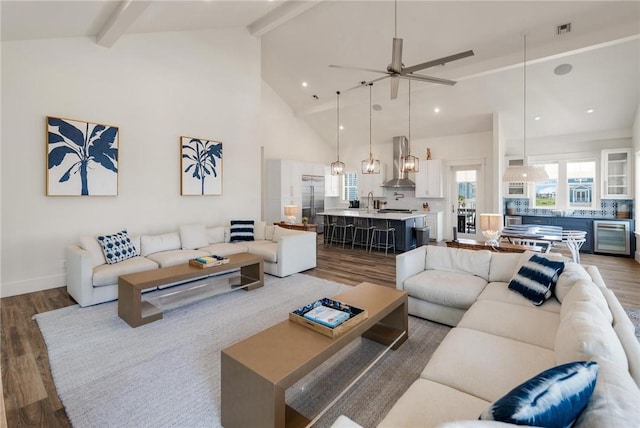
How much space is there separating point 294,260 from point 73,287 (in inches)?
114

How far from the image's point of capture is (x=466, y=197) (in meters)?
8.60

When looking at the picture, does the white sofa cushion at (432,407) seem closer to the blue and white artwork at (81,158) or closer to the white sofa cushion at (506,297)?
the white sofa cushion at (506,297)

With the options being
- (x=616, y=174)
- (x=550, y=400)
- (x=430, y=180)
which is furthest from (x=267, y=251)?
(x=616, y=174)

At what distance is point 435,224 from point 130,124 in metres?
7.36

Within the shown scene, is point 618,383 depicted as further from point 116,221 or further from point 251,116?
point 251,116

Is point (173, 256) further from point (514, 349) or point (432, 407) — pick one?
point (514, 349)

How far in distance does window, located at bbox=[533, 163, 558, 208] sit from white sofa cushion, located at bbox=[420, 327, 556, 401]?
7.20 meters

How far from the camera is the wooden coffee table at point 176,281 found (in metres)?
3.17

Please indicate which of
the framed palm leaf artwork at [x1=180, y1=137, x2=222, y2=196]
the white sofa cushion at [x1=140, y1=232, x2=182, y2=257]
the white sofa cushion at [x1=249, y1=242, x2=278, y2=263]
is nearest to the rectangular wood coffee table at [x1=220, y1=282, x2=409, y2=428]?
the white sofa cushion at [x1=249, y1=242, x2=278, y2=263]

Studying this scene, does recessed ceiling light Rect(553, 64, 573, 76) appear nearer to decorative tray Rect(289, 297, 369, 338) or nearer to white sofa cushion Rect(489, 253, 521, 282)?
white sofa cushion Rect(489, 253, 521, 282)

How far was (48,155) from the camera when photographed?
4.22m

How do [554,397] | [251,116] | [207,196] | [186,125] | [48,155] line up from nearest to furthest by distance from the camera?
1. [554,397]
2. [48,155]
3. [186,125]
4. [207,196]
5. [251,116]

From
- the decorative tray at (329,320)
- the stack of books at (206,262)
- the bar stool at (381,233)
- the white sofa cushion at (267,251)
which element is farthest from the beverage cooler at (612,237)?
the stack of books at (206,262)

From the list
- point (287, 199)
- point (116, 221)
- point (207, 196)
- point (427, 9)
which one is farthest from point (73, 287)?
point (427, 9)
